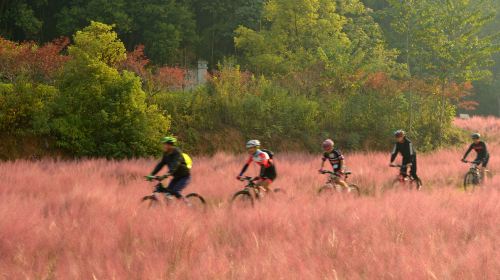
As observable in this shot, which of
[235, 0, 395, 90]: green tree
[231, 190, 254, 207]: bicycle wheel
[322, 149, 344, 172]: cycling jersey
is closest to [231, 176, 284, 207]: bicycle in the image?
A: [231, 190, 254, 207]: bicycle wheel

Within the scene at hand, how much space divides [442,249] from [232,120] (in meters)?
18.0

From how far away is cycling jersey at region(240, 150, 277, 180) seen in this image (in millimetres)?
10867

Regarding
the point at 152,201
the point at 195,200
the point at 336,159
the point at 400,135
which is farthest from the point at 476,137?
the point at 152,201

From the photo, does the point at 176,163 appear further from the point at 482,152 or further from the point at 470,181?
the point at 482,152

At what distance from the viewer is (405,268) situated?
5.85m

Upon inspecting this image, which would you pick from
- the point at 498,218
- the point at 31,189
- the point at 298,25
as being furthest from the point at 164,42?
the point at 498,218

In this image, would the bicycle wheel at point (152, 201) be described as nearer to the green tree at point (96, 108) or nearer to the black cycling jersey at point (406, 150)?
the black cycling jersey at point (406, 150)

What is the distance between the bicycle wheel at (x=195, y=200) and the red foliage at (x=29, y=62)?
46.7 feet

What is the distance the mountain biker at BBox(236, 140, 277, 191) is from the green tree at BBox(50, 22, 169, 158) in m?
8.83

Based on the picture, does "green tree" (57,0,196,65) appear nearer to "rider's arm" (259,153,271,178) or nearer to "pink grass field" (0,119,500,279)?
"pink grass field" (0,119,500,279)

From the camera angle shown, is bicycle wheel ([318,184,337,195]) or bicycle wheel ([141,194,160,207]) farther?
bicycle wheel ([318,184,337,195])

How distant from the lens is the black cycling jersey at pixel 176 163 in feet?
32.4

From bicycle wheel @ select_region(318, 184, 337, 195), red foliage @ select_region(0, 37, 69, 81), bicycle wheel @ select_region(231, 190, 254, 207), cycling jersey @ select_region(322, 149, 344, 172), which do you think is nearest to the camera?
bicycle wheel @ select_region(231, 190, 254, 207)

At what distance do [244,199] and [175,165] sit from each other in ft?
5.89
